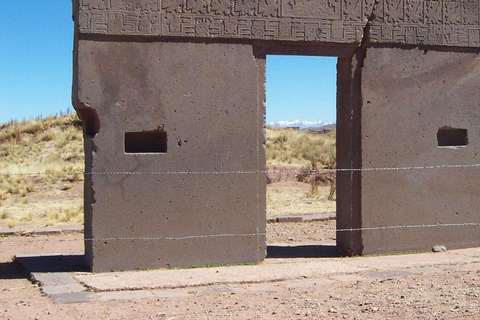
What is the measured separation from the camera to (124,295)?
238 inches

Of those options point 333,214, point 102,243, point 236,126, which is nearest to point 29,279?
point 102,243

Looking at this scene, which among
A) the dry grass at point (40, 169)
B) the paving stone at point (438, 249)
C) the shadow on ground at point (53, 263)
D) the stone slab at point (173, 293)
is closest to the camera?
the stone slab at point (173, 293)

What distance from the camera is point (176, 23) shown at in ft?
24.0

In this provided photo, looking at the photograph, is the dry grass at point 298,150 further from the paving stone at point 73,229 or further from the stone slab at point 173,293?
the stone slab at point 173,293

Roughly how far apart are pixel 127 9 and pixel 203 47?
895mm

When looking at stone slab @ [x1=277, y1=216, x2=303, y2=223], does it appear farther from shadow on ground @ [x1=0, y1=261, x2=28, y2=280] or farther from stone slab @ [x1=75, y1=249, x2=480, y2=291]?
shadow on ground @ [x1=0, y1=261, x2=28, y2=280]

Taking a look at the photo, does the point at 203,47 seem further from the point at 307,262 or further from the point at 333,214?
the point at 333,214

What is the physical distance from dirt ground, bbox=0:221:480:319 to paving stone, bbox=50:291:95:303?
9cm

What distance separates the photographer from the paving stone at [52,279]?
6.54m

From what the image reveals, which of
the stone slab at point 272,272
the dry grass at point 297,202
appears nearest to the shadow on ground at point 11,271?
the stone slab at point 272,272

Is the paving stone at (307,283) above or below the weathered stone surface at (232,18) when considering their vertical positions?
below

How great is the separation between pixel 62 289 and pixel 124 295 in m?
0.65

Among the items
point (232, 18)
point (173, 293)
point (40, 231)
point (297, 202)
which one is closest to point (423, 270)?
point (173, 293)

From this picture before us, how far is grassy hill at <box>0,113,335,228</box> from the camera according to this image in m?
14.2
